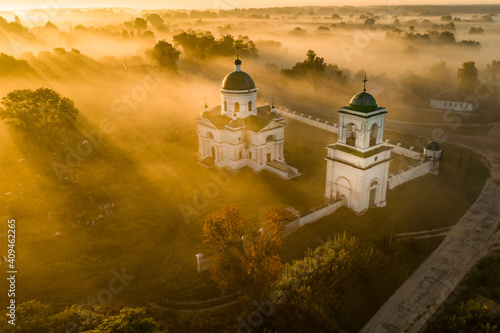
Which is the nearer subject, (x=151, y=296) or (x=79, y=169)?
(x=151, y=296)

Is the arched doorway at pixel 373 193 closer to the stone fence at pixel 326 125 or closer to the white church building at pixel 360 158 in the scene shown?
the white church building at pixel 360 158

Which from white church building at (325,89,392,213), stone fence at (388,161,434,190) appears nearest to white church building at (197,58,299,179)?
white church building at (325,89,392,213)

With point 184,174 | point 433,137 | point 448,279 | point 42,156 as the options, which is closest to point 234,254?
point 448,279

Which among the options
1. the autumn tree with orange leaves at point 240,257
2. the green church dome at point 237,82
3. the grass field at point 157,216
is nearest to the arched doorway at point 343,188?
the grass field at point 157,216

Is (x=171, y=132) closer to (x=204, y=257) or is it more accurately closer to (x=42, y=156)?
(x=42, y=156)

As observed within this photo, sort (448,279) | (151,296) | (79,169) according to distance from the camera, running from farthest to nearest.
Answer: (79,169) → (448,279) → (151,296)

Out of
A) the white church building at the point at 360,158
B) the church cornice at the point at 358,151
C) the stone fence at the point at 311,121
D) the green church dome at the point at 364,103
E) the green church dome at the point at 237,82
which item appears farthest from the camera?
the stone fence at the point at 311,121

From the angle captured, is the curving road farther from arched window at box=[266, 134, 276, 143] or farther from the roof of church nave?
the roof of church nave
